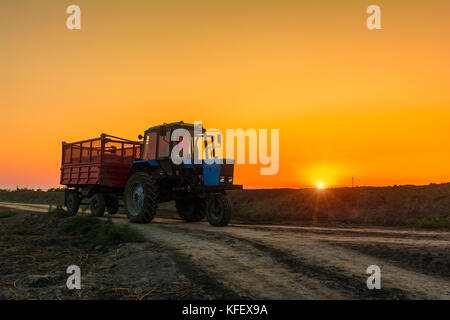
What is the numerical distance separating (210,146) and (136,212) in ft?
12.3

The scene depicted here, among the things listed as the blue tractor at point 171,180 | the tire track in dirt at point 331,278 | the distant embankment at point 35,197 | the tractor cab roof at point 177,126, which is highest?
the tractor cab roof at point 177,126

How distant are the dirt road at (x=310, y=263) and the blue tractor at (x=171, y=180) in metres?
2.65

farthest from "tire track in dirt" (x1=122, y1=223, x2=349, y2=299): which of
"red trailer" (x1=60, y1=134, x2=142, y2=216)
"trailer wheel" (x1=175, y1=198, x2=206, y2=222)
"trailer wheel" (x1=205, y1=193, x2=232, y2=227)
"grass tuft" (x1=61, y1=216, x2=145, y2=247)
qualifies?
"red trailer" (x1=60, y1=134, x2=142, y2=216)

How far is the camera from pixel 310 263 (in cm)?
727

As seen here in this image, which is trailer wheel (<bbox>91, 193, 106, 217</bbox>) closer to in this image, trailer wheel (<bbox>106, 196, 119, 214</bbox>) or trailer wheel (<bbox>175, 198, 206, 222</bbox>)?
trailer wheel (<bbox>106, 196, 119, 214</bbox>)

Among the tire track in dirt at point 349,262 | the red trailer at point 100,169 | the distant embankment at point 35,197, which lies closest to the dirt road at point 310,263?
the tire track in dirt at point 349,262

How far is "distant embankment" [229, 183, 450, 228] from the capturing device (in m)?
18.4

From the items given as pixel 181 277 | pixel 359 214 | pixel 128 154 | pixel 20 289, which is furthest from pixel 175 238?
pixel 359 214

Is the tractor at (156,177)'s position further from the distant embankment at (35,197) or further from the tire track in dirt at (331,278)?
the distant embankment at (35,197)

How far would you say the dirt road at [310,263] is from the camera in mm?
5727

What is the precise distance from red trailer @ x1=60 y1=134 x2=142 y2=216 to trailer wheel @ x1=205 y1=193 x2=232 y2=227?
4.94m

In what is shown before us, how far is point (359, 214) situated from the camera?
19.9 metres

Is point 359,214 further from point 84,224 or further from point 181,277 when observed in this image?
point 181,277
